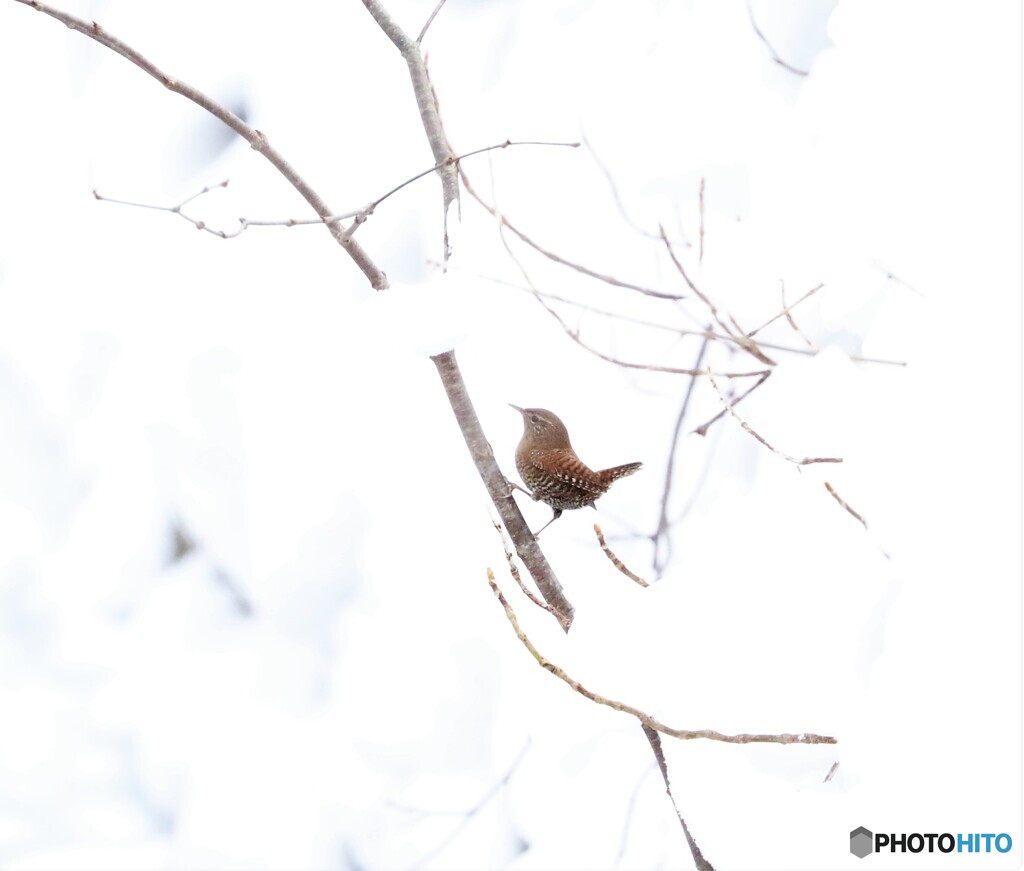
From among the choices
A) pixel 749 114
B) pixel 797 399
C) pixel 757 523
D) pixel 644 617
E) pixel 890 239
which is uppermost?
pixel 749 114

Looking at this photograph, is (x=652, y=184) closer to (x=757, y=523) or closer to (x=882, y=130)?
(x=882, y=130)

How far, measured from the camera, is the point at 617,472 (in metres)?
1.17

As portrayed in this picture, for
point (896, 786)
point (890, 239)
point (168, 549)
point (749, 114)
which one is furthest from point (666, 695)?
point (749, 114)

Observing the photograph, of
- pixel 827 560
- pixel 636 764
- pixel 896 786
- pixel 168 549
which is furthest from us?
pixel 168 549

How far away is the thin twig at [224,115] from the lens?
750 millimetres

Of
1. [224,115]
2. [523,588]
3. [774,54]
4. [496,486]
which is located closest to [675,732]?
[523,588]

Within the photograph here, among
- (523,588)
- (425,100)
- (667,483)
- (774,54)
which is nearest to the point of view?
(523,588)

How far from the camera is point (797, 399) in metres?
0.89

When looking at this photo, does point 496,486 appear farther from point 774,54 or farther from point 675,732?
point 774,54

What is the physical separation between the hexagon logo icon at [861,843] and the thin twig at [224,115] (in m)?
0.74

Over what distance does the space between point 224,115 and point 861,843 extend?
0.95 metres

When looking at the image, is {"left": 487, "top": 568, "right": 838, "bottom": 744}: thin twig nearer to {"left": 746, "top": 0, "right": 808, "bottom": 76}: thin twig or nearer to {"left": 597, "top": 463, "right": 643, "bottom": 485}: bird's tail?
{"left": 597, "top": 463, "right": 643, "bottom": 485}: bird's tail

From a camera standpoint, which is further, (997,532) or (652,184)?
(652,184)

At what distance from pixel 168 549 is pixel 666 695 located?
2.80 feet
